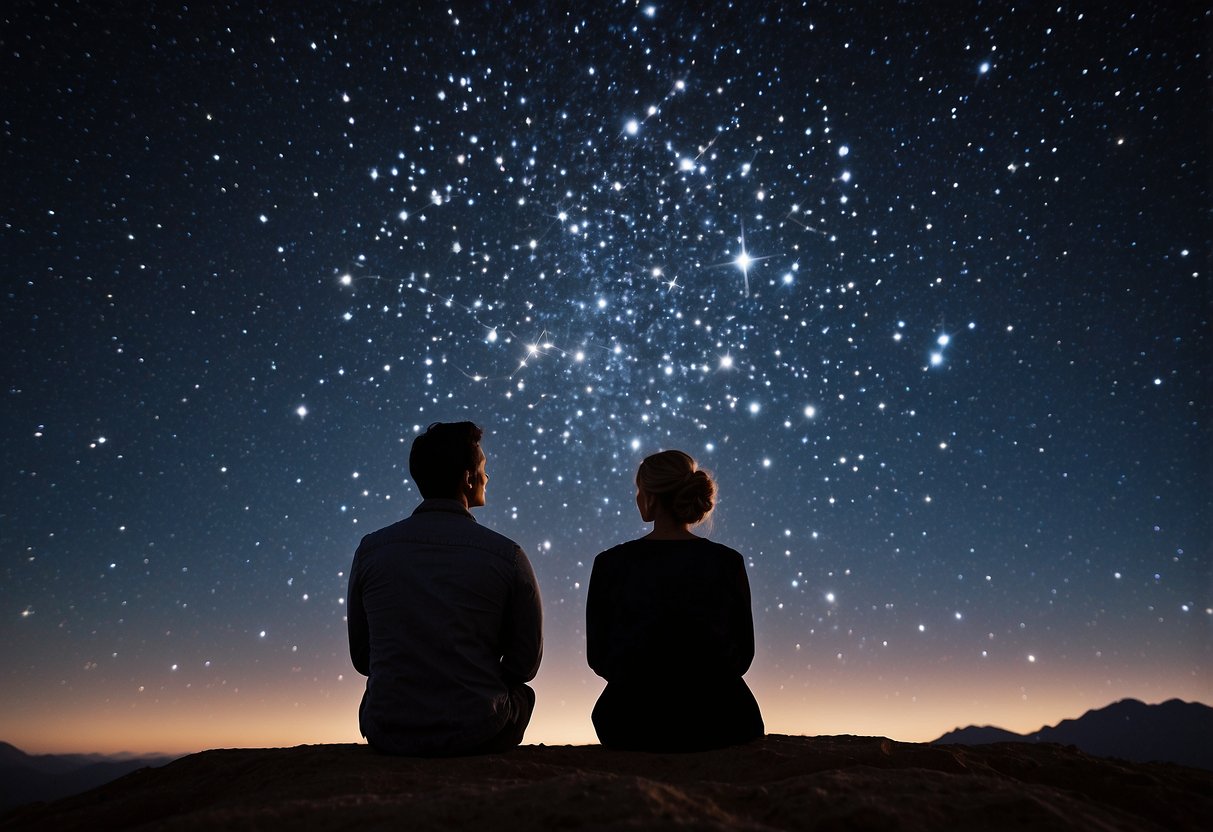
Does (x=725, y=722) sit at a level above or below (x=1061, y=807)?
above

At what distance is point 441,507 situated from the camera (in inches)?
112

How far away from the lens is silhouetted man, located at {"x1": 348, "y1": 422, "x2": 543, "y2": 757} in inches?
99.0

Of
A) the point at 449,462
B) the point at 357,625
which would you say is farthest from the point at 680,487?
the point at 357,625

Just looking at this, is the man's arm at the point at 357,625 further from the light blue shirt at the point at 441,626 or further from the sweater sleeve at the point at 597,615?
the sweater sleeve at the point at 597,615

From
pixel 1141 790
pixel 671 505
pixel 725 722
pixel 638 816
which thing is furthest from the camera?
pixel 671 505

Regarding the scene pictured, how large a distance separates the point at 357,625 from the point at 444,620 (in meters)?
0.66

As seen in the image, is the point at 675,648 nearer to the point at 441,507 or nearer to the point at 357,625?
the point at 441,507

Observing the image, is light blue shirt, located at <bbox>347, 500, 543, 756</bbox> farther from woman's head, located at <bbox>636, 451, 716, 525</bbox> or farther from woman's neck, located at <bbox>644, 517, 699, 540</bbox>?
woman's head, located at <bbox>636, 451, 716, 525</bbox>

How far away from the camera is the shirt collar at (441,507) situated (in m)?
2.83

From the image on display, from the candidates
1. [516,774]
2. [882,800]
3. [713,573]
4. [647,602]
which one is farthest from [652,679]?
[882,800]

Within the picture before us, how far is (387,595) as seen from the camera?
2.66 m

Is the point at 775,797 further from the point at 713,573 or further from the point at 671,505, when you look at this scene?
the point at 671,505

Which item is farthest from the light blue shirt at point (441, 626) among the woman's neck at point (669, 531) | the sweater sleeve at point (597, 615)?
the woman's neck at point (669, 531)

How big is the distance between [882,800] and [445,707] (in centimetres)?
173
